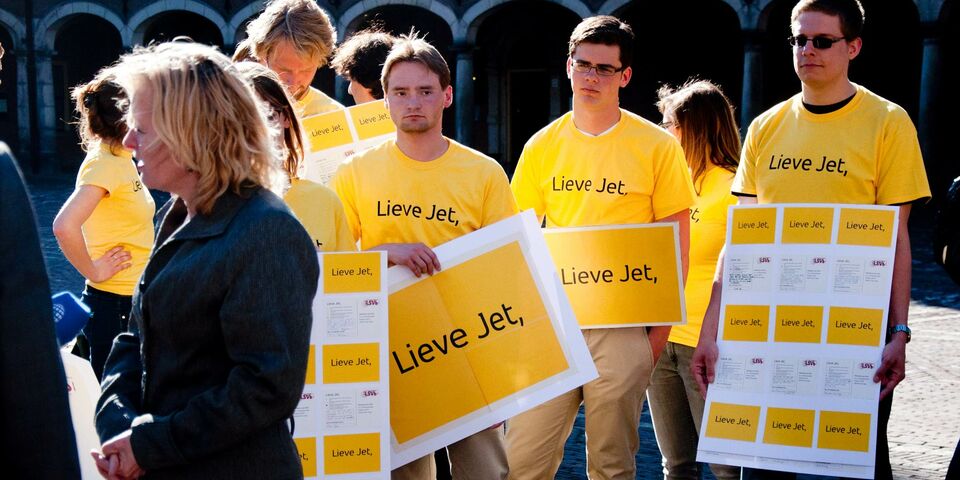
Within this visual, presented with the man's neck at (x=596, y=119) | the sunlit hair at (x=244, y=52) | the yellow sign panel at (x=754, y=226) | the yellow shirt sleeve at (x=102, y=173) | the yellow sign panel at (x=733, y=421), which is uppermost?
the sunlit hair at (x=244, y=52)

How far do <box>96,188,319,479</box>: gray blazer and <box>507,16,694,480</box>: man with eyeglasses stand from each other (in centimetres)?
177

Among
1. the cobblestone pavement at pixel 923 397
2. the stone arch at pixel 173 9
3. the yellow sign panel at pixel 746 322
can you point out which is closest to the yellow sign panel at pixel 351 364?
the yellow sign panel at pixel 746 322

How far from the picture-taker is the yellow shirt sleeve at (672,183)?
3.66m

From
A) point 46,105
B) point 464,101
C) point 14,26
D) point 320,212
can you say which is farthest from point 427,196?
point 14,26

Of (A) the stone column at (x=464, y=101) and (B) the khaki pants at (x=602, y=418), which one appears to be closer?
(B) the khaki pants at (x=602, y=418)

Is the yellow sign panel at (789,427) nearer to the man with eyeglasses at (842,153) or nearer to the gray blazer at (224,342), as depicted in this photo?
the man with eyeglasses at (842,153)

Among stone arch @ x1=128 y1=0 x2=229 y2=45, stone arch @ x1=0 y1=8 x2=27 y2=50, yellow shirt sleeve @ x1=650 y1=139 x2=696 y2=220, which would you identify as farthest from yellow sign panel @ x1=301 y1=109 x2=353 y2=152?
stone arch @ x1=0 y1=8 x2=27 y2=50

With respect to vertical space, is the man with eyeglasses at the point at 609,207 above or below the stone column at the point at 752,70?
below

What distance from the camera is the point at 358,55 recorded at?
14.8ft

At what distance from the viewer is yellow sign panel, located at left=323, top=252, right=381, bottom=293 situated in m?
3.10

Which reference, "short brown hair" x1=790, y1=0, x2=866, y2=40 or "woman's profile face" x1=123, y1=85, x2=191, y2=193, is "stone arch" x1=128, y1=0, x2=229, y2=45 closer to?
"short brown hair" x1=790, y1=0, x2=866, y2=40

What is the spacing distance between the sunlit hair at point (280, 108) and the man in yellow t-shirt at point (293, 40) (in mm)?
895

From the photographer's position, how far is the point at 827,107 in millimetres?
3324

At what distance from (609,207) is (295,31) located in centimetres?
125
